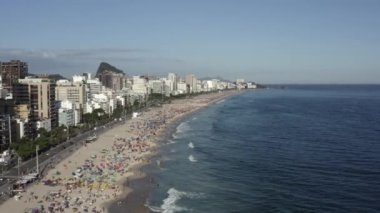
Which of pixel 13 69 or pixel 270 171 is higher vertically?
pixel 13 69

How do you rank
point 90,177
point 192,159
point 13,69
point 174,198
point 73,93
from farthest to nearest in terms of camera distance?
point 13,69 → point 73,93 → point 192,159 → point 90,177 → point 174,198

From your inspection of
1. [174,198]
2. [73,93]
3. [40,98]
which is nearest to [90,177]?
[174,198]

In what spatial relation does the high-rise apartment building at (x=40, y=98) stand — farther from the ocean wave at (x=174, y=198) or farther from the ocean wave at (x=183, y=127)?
the ocean wave at (x=174, y=198)

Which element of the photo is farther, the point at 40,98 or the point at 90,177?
the point at 40,98

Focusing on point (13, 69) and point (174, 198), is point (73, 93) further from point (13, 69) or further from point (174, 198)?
point (174, 198)

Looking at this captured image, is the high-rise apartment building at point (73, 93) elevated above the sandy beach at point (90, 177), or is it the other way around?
the high-rise apartment building at point (73, 93)

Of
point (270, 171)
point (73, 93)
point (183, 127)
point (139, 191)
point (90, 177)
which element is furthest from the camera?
point (73, 93)

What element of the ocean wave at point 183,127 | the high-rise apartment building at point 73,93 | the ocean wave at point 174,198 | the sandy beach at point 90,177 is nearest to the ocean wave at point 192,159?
the sandy beach at point 90,177
